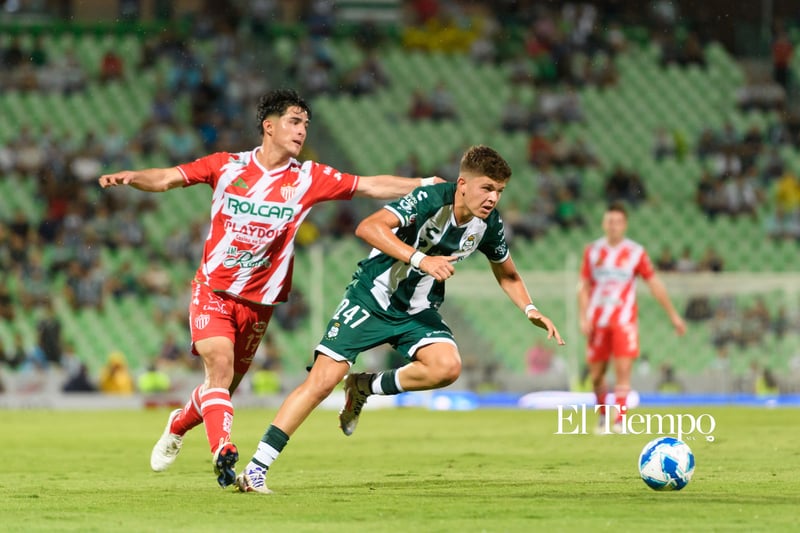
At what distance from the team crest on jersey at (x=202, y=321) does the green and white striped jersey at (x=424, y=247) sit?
1056mm

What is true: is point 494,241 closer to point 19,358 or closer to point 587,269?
point 587,269

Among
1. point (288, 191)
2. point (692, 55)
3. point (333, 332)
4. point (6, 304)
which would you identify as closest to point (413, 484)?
point (333, 332)

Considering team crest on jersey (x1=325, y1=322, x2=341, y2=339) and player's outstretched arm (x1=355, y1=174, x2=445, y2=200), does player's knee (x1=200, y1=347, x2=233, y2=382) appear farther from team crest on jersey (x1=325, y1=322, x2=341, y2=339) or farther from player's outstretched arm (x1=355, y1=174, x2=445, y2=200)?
player's outstretched arm (x1=355, y1=174, x2=445, y2=200)

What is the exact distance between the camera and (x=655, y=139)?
33.2 metres

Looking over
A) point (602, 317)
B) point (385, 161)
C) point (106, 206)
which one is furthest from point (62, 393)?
point (602, 317)

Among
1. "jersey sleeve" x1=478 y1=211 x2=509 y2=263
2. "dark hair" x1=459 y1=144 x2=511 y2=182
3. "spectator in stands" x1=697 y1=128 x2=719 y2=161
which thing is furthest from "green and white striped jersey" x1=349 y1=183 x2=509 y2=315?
"spectator in stands" x1=697 y1=128 x2=719 y2=161

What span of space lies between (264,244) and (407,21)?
26952 millimetres

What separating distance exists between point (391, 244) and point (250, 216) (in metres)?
1.44

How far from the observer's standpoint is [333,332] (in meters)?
9.62

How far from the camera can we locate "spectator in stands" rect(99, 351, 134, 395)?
25.0 metres

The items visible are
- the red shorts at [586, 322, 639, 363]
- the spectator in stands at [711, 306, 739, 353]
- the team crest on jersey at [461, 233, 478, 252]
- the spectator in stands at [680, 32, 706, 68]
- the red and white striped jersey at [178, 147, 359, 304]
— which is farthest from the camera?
the spectator in stands at [680, 32, 706, 68]

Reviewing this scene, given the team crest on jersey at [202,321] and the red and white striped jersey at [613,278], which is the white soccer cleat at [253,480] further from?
the red and white striped jersey at [613,278]

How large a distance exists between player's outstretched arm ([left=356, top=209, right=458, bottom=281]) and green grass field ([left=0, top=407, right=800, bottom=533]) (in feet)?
4.84

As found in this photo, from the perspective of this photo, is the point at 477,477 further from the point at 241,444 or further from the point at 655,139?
the point at 655,139
